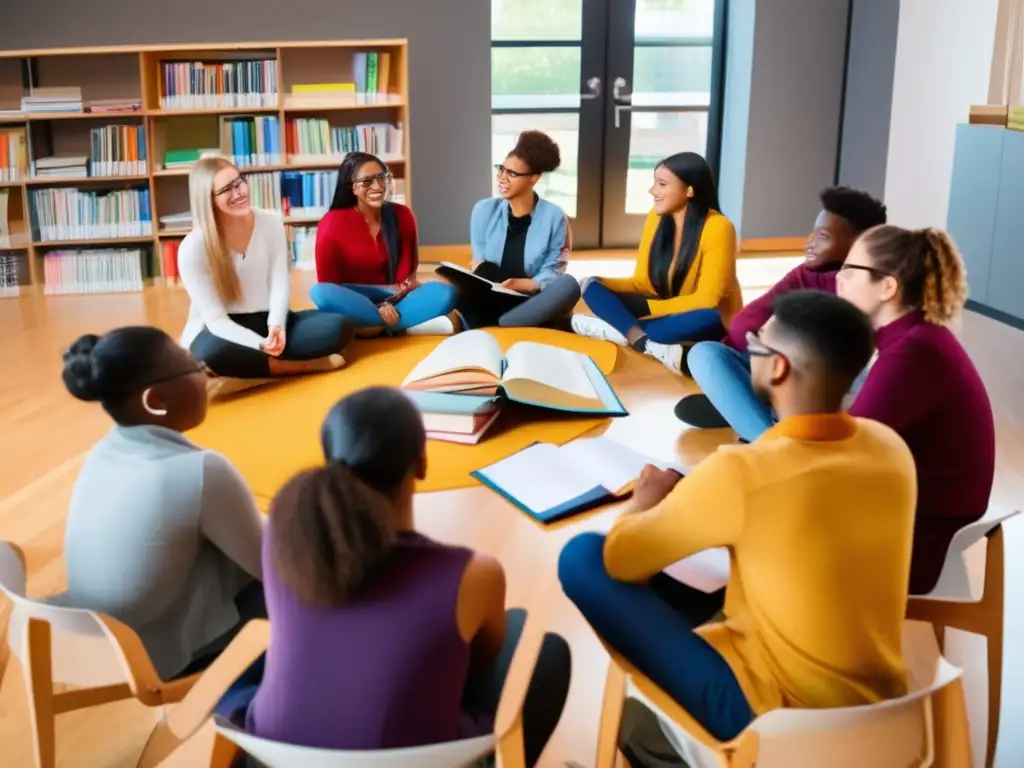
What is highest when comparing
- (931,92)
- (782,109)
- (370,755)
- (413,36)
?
(413,36)

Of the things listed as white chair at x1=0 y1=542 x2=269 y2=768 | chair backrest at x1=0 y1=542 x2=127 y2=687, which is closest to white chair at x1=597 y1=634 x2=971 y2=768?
white chair at x1=0 y1=542 x2=269 y2=768

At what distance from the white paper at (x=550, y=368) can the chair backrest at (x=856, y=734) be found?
2.08 meters

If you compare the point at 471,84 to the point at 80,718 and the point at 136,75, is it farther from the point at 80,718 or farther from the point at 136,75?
the point at 80,718

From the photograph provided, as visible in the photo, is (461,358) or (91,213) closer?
(461,358)

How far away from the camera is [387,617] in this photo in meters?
1.36

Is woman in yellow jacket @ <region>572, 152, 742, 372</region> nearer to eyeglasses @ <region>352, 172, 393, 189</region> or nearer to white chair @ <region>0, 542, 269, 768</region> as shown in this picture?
eyeglasses @ <region>352, 172, 393, 189</region>

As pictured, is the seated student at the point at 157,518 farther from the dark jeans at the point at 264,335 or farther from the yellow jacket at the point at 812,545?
the dark jeans at the point at 264,335

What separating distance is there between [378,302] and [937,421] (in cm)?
277

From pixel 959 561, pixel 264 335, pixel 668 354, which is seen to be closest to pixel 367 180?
pixel 264 335

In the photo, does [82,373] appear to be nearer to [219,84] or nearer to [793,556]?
[793,556]

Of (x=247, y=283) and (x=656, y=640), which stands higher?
(x=247, y=283)

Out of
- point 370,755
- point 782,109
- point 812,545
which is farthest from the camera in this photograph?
point 782,109

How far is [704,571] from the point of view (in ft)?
6.51

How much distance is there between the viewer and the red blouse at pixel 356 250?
4383mm
